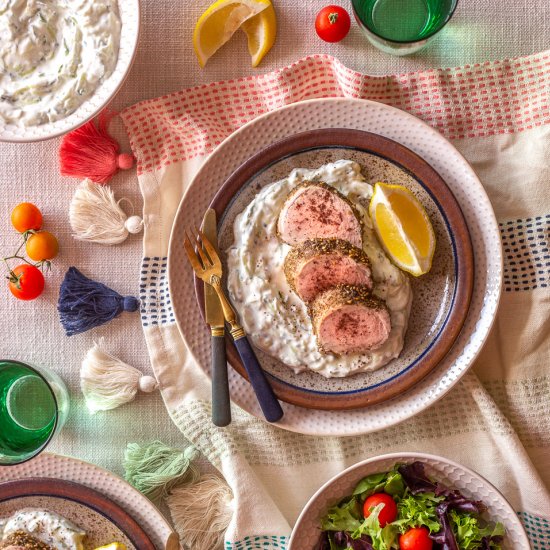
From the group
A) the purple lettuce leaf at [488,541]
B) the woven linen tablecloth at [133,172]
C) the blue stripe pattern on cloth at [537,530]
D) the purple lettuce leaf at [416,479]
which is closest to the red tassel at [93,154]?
the woven linen tablecloth at [133,172]

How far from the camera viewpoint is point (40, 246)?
8.84 ft

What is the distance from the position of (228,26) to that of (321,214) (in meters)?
0.87

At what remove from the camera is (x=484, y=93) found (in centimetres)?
260

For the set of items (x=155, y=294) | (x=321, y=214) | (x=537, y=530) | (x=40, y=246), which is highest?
(x=40, y=246)

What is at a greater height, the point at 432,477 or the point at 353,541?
the point at 432,477

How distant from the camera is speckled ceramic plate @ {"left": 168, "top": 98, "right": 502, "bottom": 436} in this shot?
243cm

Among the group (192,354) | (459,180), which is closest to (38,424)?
(192,354)

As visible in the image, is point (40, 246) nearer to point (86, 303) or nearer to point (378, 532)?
point (86, 303)

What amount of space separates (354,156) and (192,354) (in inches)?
36.6

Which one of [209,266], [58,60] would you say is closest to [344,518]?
[209,266]

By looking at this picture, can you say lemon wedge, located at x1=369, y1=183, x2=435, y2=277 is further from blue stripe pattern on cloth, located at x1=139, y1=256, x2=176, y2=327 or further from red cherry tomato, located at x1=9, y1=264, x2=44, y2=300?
red cherry tomato, located at x1=9, y1=264, x2=44, y2=300

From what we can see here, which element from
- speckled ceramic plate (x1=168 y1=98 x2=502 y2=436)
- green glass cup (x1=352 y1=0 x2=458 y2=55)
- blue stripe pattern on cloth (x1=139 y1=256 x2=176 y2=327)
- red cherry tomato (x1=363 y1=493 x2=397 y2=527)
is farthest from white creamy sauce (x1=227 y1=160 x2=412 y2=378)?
green glass cup (x1=352 y1=0 x2=458 y2=55)

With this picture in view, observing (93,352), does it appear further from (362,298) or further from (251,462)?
(362,298)

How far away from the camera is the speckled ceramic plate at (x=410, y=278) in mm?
2416
